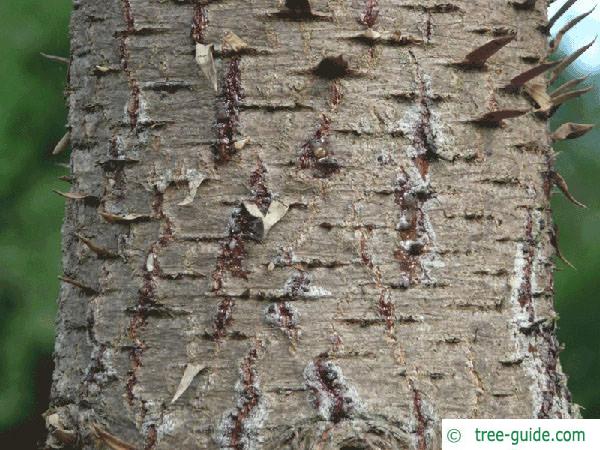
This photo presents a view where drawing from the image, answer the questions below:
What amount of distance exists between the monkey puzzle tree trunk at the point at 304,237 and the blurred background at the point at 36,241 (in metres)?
3.07

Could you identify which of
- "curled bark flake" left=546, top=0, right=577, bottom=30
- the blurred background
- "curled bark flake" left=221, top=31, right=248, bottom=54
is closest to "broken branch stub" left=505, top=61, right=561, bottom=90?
"curled bark flake" left=546, top=0, right=577, bottom=30

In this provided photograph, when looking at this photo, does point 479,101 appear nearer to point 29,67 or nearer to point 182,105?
point 182,105

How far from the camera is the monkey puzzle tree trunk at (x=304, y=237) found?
858mm

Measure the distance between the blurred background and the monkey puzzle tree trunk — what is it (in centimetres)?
307

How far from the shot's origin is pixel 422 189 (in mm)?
894

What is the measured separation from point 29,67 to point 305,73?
3.40 meters

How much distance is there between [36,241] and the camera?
4.07 m

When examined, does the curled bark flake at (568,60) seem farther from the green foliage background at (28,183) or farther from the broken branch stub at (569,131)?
the green foliage background at (28,183)

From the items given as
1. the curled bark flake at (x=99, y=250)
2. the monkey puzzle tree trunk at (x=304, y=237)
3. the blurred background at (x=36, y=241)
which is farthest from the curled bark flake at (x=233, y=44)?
the blurred background at (x=36, y=241)

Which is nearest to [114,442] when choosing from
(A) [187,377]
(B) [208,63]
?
(A) [187,377]

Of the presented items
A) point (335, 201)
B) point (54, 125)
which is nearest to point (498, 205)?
point (335, 201)

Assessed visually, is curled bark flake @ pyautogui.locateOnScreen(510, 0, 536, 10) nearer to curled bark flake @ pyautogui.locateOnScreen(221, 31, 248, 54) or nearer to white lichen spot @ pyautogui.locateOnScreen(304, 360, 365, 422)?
curled bark flake @ pyautogui.locateOnScreen(221, 31, 248, 54)

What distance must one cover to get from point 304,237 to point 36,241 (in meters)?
3.37

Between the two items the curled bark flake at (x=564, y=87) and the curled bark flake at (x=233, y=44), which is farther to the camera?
the curled bark flake at (x=564, y=87)
